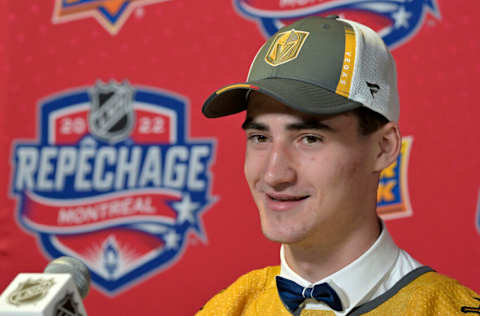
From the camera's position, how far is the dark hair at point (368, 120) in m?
1.06

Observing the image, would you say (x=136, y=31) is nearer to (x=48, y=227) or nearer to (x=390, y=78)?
(x=48, y=227)

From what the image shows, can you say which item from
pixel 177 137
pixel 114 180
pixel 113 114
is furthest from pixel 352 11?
pixel 114 180

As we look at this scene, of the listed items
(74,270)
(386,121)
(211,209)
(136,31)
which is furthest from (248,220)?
(74,270)

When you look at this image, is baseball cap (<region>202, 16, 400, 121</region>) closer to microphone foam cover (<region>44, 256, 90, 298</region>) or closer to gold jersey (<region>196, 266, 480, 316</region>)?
gold jersey (<region>196, 266, 480, 316</region>)

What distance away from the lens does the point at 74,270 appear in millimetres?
761

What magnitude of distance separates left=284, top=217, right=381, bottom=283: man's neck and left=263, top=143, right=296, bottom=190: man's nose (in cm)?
13

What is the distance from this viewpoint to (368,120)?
1.07m

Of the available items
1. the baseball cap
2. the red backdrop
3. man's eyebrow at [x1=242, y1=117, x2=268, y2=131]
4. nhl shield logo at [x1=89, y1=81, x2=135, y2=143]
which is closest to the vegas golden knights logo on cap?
the baseball cap

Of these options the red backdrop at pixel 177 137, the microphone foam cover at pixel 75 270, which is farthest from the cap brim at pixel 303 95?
the red backdrop at pixel 177 137

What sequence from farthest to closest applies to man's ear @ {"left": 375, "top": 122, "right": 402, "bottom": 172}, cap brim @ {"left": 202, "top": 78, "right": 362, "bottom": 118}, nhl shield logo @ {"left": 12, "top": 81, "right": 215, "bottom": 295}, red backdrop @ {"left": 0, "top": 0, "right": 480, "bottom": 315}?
nhl shield logo @ {"left": 12, "top": 81, "right": 215, "bottom": 295}
red backdrop @ {"left": 0, "top": 0, "right": 480, "bottom": 315}
man's ear @ {"left": 375, "top": 122, "right": 402, "bottom": 172}
cap brim @ {"left": 202, "top": 78, "right": 362, "bottom": 118}

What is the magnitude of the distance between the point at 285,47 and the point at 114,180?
109 cm

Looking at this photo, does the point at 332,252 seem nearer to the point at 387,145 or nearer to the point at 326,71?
the point at 387,145

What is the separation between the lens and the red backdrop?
→ 1.75 meters

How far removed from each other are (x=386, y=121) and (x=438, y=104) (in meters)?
0.74
